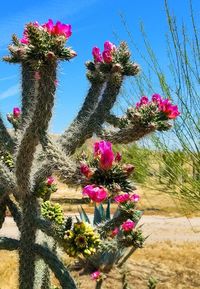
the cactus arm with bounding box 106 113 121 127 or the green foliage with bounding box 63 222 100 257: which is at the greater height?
the cactus arm with bounding box 106 113 121 127

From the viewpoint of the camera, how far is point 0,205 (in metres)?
4.48

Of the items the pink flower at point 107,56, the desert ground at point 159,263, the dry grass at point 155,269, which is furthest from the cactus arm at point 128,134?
the dry grass at point 155,269

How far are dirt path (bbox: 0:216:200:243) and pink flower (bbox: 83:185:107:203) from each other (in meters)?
9.03

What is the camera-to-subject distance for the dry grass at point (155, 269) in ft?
25.7

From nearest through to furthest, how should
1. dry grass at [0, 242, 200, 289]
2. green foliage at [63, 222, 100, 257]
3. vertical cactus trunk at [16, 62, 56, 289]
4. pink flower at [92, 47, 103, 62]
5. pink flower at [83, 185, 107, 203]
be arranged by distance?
pink flower at [83, 185, 107, 203] → vertical cactus trunk at [16, 62, 56, 289] → green foliage at [63, 222, 100, 257] → pink flower at [92, 47, 103, 62] → dry grass at [0, 242, 200, 289]

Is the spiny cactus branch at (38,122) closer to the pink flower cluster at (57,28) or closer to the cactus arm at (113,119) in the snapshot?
the pink flower cluster at (57,28)

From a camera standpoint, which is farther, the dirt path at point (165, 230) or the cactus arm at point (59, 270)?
the dirt path at point (165, 230)

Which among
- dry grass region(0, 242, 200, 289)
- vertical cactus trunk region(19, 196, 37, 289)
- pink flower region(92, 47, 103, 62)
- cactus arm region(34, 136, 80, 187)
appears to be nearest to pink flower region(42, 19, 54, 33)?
cactus arm region(34, 136, 80, 187)

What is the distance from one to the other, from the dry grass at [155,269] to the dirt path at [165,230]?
1375mm

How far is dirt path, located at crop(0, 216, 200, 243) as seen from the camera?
12.8 m

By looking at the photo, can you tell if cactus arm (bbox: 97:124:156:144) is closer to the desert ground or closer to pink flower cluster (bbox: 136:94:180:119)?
pink flower cluster (bbox: 136:94:180:119)

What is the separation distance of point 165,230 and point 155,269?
5479mm

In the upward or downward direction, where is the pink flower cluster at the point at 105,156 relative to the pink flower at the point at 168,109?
downward

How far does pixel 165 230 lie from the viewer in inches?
561
